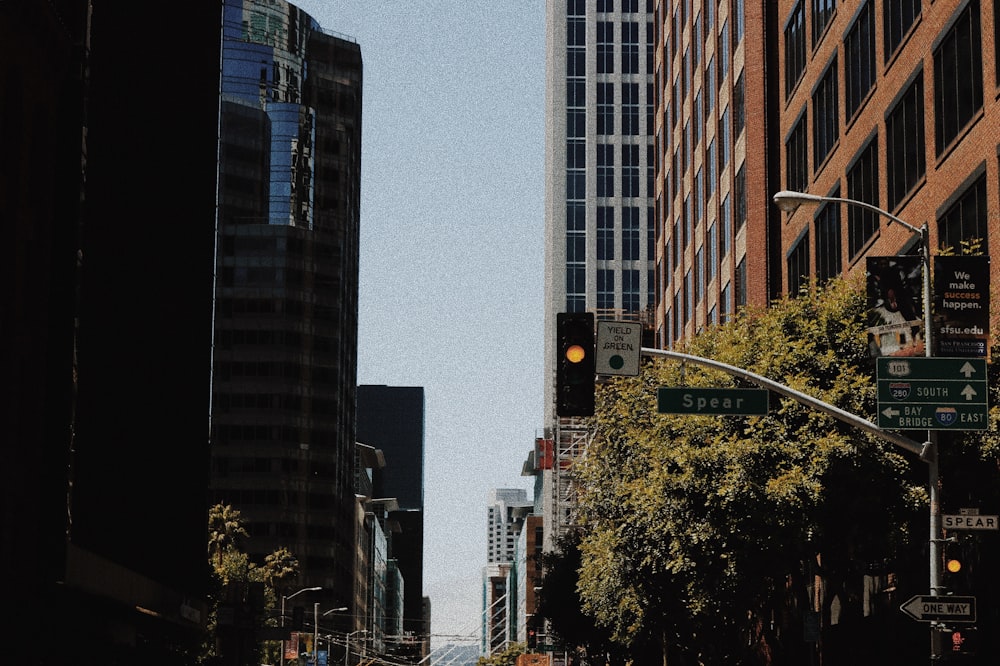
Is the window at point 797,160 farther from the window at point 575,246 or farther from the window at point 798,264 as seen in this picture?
the window at point 575,246

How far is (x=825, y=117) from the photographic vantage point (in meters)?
53.4

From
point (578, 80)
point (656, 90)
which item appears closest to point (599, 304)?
point (578, 80)

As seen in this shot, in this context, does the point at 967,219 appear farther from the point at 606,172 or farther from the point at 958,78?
the point at 606,172

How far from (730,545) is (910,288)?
11.7 meters

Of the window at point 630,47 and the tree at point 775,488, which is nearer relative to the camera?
the tree at point 775,488

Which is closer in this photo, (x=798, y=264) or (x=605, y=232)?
(x=798, y=264)

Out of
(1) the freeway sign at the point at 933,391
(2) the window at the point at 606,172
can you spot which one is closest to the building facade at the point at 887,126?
(1) the freeway sign at the point at 933,391

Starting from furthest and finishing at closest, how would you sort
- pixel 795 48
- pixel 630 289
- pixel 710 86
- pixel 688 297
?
pixel 630 289, pixel 688 297, pixel 710 86, pixel 795 48

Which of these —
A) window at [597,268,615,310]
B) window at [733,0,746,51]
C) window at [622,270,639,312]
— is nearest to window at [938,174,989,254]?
window at [733,0,746,51]

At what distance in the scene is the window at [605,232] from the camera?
170 metres

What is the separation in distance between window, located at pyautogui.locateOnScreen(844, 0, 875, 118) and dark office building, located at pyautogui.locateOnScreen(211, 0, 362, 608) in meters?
126

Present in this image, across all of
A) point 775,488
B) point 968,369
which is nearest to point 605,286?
point 775,488

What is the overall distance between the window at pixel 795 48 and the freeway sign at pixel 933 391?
120ft

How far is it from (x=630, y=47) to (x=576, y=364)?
513ft
